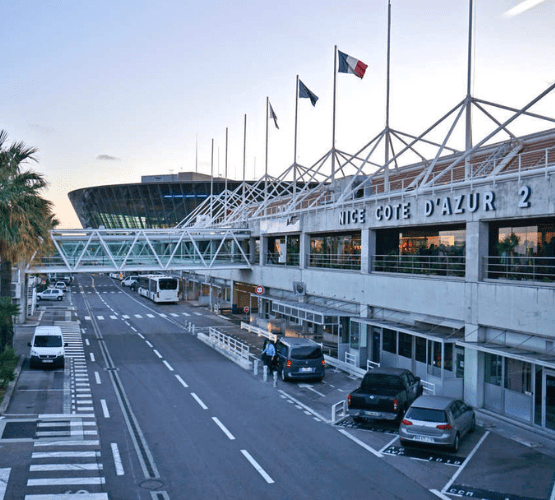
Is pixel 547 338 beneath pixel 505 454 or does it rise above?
above

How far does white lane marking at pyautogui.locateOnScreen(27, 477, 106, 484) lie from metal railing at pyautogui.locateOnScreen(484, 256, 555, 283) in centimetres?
1488

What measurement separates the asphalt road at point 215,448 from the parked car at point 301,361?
0.56 metres

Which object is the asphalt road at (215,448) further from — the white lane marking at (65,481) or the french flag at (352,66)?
the french flag at (352,66)

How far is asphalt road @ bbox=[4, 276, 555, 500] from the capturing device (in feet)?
43.8

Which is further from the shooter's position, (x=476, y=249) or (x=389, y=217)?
(x=389, y=217)

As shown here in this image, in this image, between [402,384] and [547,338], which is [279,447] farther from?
[547,338]

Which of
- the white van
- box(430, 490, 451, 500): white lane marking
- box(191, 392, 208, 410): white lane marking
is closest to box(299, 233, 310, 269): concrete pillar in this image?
the white van

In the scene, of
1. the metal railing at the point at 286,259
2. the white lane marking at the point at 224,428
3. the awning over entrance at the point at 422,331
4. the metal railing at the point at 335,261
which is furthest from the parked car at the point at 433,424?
the metal railing at the point at 286,259

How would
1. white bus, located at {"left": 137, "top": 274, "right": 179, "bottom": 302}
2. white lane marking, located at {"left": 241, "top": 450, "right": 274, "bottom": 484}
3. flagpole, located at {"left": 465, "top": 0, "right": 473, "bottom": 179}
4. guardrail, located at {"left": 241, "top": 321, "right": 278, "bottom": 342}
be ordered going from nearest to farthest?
white lane marking, located at {"left": 241, "top": 450, "right": 274, "bottom": 484} < flagpole, located at {"left": 465, "top": 0, "right": 473, "bottom": 179} < guardrail, located at {"left": 241, "top": 321, "right": 278, "bottom": 342} < white bus, located at {"left": 137, "top": 274, "right": 179, "bottom": 302}

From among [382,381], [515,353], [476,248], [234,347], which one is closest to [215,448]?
[382,381]

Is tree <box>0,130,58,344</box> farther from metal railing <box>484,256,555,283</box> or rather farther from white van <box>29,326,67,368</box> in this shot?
metal railing <box>484,256,555,283</box>

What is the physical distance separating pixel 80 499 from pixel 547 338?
14523 mm

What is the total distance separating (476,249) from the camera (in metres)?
21.4

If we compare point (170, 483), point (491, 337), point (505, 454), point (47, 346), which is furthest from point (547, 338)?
point (47, 346)
